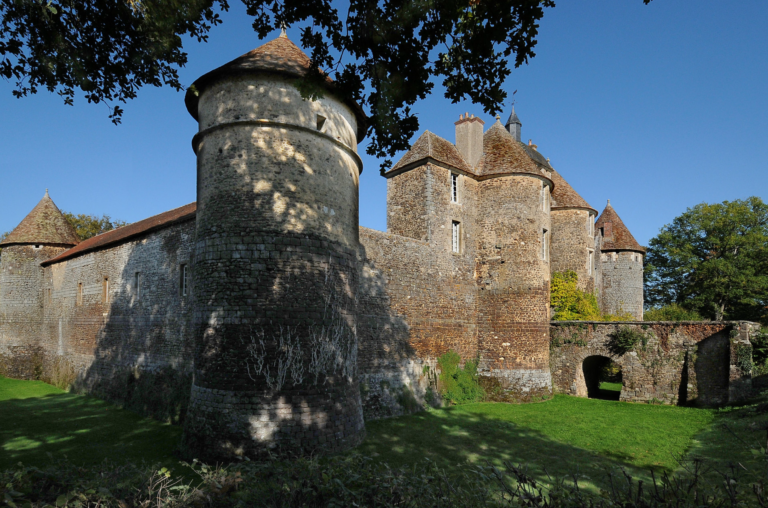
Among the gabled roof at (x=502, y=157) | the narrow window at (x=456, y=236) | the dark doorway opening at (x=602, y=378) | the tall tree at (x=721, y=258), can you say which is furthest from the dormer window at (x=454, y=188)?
the tall tree at (x=721, y=258)

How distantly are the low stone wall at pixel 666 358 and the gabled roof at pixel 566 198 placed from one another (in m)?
8.16

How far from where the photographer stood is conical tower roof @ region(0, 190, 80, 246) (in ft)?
82.7

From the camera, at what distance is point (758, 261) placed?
32.6 meters

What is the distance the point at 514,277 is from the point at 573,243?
358 inches

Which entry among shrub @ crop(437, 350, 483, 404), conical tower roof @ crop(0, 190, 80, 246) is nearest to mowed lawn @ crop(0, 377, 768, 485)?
shrub @ crop(437, 350, 483, 404)

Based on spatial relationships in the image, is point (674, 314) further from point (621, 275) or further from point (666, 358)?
point (666, 358)

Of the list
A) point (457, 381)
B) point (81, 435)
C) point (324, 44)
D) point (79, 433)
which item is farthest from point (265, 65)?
point (457, 381)

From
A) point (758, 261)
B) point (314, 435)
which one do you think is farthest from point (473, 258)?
point (758, 261)

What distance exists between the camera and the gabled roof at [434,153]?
18281mm

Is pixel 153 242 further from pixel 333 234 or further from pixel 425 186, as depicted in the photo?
pixel 425 186

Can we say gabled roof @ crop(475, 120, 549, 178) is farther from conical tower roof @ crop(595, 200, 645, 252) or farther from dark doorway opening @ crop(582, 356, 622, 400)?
conical tower roof @ crop(595, 200, 645, 252)

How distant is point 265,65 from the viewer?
10133 mm

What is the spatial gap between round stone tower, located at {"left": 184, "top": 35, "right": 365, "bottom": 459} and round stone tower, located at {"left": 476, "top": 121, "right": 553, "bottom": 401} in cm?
902

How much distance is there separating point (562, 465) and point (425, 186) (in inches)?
435
